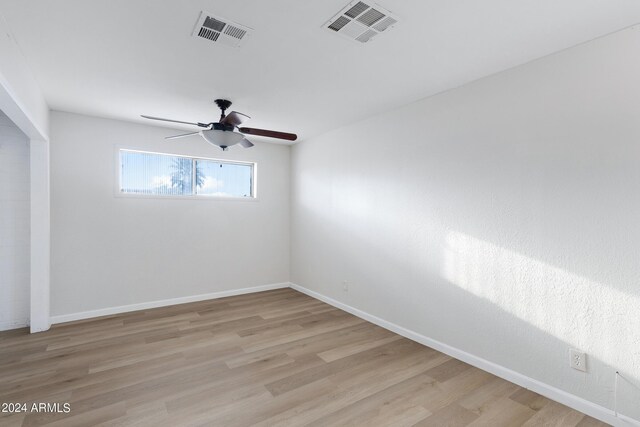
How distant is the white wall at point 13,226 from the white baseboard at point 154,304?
15.9 inches

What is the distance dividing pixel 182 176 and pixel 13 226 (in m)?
1.91

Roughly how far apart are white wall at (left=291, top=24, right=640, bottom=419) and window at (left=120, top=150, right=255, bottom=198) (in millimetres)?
2198

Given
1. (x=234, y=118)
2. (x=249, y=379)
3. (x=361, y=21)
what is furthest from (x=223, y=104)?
(x=249, y=379)

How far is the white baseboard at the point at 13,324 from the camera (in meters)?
3.45

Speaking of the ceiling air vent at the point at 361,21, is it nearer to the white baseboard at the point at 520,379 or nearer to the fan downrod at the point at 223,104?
the fan downrod at the point at 223,104

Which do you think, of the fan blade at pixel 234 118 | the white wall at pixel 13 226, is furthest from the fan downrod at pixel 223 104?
the white wall at pixel 13 226

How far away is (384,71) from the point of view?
8.45 ft

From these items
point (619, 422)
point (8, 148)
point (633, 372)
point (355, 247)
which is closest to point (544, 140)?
point (633, 372)

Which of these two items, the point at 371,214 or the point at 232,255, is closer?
the point at 371,214

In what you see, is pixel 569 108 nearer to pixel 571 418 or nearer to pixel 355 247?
pixel 571 418

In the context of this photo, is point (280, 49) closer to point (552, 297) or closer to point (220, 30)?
point (220, 30)

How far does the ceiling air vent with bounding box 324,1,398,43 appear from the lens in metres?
1.79

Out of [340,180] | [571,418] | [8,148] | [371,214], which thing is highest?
[8,148]

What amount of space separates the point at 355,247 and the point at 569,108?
2553 millimetres
